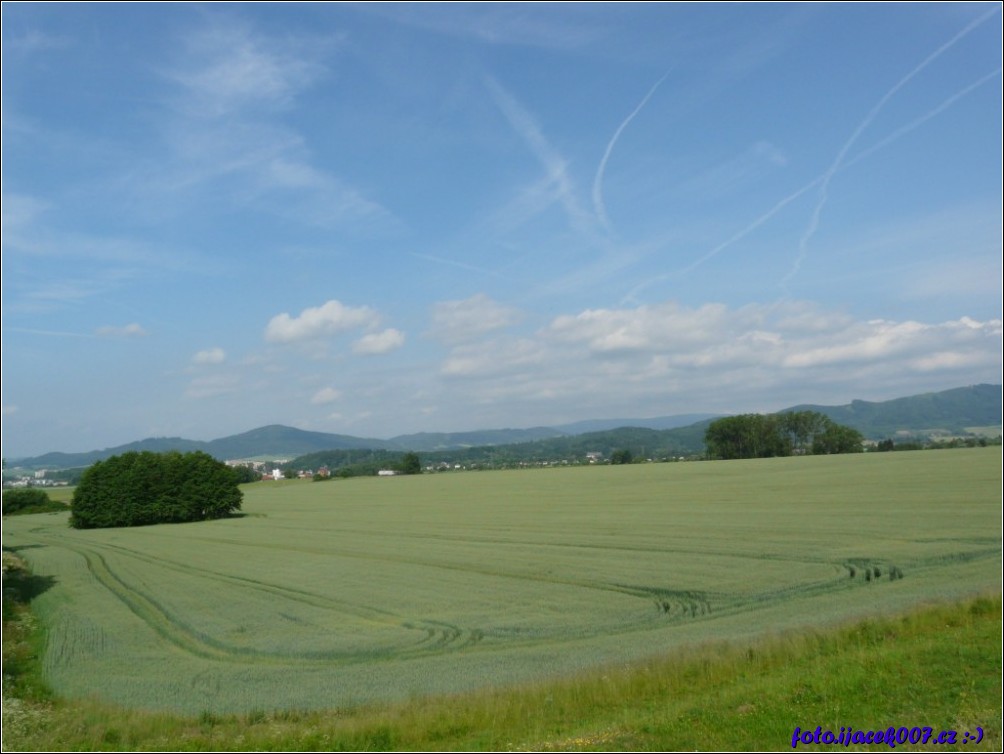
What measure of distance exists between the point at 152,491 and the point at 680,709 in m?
83.4

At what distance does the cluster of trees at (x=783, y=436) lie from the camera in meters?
138

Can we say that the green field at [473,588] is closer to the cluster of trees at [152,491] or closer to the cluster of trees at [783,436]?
the cluster of trees at [152,491]

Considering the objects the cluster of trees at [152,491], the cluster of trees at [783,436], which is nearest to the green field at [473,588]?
the cluster of trees at [152,491]

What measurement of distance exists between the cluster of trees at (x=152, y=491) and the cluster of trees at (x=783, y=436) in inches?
3554

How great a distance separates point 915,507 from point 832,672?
41.9 meters

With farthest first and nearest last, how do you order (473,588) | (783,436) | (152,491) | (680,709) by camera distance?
(783,436)
(152,491)
(473,588)
(680,709)

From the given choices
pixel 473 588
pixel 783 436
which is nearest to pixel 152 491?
pixel 473 588

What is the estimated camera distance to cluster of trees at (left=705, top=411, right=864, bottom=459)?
138 meters

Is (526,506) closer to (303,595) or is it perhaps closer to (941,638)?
(303,595)

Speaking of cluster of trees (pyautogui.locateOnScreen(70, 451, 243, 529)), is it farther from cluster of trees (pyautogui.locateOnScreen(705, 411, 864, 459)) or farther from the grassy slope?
cluster of trees (pyautogui.locateOnScreen(705, 411, 864, 459))

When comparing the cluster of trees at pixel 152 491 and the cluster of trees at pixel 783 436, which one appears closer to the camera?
the cluster of trees at pixel 152 491

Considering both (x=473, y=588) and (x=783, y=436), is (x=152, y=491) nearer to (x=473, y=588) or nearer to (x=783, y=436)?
(x=473, y=588)

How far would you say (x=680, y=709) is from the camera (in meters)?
11.7

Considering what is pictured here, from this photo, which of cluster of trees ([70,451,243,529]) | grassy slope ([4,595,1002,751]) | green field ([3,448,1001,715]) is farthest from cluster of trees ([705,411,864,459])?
grassy slope ([4,595,1002,751])
